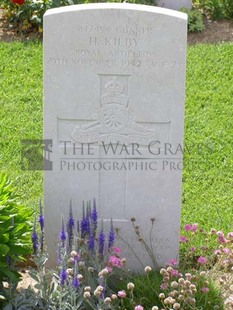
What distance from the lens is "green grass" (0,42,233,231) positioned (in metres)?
6.61

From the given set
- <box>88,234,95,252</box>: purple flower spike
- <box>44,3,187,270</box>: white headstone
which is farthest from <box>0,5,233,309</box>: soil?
<box>88,234,95,252</box>: purple flower spike

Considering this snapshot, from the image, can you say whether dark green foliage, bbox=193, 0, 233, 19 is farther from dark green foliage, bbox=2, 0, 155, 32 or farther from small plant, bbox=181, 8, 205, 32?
dark green foliage, bbox=2, 0, 155, 32

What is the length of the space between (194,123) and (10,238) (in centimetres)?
330

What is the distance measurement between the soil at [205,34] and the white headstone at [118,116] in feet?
13.8

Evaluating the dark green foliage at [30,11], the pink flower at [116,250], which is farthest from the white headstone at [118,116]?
the dark green foliage at [30,11]

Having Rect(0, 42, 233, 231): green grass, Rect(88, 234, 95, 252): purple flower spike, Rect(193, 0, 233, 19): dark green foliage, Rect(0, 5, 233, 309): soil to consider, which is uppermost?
Rect(193, 0, 233, 19): dark green foliage

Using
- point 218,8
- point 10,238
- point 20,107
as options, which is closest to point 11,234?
point 10,238

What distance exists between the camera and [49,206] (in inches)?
215

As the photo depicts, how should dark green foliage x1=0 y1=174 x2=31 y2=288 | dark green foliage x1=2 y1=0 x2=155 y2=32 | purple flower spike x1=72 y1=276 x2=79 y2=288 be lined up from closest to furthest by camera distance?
1. purple flower spike x1=72 y1=276 x2=79 y2=288
2. dark green foliage x1=0 y1=174 x2=31 y2=288
3. dark green foliage x1=2 y1=0 x2=155 y2=32

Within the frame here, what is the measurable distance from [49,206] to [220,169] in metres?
2.11

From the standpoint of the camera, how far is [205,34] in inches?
378

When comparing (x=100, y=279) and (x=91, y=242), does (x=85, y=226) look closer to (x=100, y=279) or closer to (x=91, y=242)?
(x=91, y=242)

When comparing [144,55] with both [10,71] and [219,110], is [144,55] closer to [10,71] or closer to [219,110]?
[219,110]

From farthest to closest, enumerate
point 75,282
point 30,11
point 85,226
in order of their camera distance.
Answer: point 30,11
point 85,226
point 75,282
